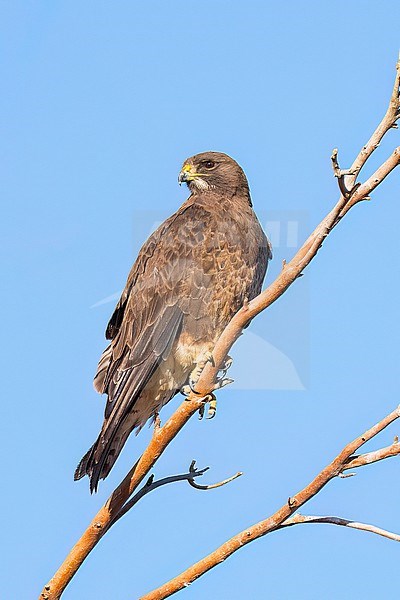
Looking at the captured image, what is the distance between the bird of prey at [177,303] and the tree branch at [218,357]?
0.63m

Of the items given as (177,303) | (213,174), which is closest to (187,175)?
(213,174)

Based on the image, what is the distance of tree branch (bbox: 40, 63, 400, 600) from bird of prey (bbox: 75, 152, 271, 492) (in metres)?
0.63

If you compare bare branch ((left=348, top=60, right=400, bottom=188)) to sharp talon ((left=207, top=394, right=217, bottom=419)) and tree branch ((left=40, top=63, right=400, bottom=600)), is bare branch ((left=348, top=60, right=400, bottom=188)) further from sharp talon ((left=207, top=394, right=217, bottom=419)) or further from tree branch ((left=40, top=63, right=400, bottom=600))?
sharp talon ((left=207, top=394, right=217, bottom=419))

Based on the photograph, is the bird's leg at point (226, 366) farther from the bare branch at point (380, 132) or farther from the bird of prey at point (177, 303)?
the bare branch at point (380, 132)

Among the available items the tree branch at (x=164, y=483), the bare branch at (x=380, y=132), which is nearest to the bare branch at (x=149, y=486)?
the tree branch at (x=164, y=483)

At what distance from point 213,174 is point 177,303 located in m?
1.10

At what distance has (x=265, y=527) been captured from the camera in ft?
14.0

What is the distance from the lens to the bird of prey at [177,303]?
18.2ft

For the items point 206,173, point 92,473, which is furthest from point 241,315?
point 206,173

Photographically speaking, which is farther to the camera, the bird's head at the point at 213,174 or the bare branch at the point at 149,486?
the bird's head at the point at 213,174

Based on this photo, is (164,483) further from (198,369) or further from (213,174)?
(213,174)

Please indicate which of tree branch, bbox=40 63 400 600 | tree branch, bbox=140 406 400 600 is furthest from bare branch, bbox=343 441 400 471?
tree branch, bbox=40 63 400 600

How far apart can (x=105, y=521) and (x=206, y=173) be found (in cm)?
267

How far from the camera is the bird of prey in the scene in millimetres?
5539
